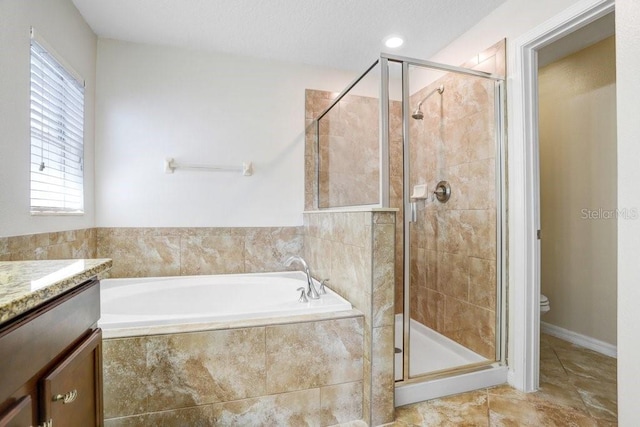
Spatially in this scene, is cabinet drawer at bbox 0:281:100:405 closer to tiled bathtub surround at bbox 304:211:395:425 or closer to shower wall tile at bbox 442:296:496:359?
tiled bathtub surround at bbox 304:211:395:425

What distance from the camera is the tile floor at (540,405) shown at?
166 centimetres

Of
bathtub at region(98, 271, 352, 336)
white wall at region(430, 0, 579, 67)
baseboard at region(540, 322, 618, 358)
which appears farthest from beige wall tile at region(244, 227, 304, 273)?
baseboard at region(540, 322, 618, 358)

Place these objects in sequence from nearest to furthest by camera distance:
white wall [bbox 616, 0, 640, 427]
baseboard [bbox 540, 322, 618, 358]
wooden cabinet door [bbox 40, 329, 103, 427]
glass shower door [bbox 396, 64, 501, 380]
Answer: wooden cabinet door [bbox 40, 329, 103, 427]
white wall [bbox 616, 0, 640, 427]
glass shower door [bbox 396, 64, 501, 380]
baseboard [bbox 540, 322, 618, 358]

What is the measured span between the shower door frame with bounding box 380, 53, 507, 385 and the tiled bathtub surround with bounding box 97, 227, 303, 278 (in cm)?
122

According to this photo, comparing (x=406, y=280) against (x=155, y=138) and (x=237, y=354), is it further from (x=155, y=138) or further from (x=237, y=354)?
(x=155, y=138)

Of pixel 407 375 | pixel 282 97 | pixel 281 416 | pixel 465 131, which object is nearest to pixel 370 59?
pixel 282 97

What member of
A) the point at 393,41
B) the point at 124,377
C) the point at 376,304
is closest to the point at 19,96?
the point at 124,377

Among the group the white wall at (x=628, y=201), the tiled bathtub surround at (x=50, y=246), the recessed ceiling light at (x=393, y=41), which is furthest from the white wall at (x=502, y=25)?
the tiled bathtub surround at (x=50, y=246)

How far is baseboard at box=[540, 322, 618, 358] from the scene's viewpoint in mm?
2441

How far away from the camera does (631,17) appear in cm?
122

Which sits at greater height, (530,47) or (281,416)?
(530,47)

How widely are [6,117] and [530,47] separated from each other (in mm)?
2755

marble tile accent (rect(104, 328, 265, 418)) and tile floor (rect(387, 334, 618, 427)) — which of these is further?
tile floor (rect(387, 334, 618, 427))

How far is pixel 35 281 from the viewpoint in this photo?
0.73m
